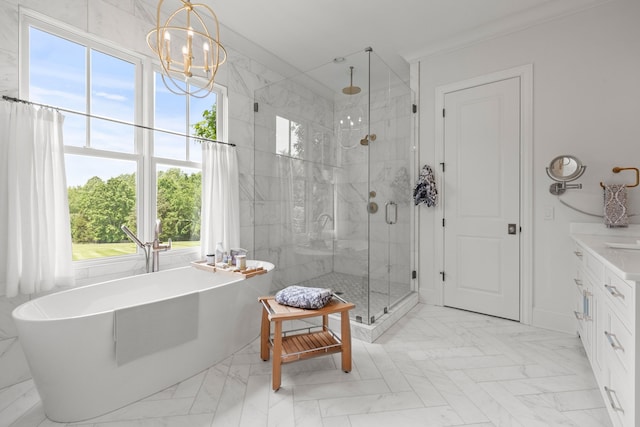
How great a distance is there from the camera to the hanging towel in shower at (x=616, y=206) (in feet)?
7.67

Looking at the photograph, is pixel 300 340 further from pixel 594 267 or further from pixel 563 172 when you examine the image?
pixel 563 172

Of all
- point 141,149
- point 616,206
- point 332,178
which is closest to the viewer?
point 616,206

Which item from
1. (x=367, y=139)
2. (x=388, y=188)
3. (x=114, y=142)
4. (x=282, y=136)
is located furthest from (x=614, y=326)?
(x=114, y=142)

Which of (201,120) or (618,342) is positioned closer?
(618,342)

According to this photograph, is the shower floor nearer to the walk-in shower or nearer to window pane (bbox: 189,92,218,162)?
the walk-in shower

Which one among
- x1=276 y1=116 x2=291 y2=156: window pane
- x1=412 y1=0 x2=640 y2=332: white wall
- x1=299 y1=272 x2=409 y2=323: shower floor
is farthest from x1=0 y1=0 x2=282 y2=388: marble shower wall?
x1=412 y1=0 x2=640 y2=332: white wall

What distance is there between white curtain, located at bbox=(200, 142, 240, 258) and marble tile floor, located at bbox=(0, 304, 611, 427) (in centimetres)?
111

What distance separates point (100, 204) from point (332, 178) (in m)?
2.15

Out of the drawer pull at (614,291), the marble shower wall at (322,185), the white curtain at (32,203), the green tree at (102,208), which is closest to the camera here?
the drawer pull at (614,291)

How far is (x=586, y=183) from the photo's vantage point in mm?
2578

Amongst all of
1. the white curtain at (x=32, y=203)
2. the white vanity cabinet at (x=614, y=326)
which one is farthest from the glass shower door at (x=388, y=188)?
the white curtain at (x=32, y=203)

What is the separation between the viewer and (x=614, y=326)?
1.41 m

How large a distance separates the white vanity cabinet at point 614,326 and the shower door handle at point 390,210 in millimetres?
1517

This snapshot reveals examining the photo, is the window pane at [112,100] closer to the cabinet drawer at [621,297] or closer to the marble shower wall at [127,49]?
the marble shower wall at [127,49]
